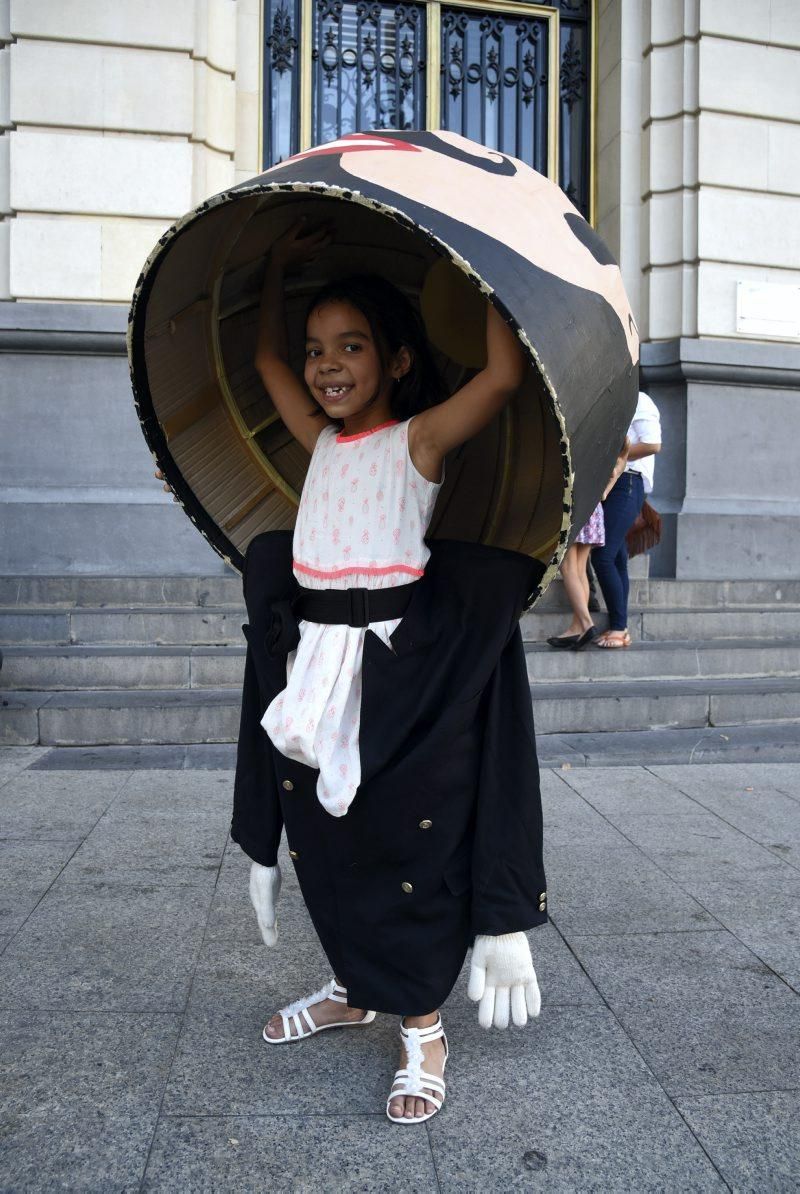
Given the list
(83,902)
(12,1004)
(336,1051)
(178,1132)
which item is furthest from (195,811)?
(178,1132)

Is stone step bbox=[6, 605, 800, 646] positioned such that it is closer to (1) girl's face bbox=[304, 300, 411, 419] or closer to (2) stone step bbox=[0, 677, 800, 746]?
Result: (2) stone step bbox=[0, 677, 800, 746]

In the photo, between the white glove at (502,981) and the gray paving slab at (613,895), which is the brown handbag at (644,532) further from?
the white glove at (502,981)

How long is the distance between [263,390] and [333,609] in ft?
2.43

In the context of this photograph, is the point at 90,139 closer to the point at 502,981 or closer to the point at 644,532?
Result: the point at 644,532

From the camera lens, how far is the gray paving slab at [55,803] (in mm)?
4031

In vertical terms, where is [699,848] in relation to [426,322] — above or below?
below

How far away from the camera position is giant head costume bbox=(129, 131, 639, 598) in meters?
1.70

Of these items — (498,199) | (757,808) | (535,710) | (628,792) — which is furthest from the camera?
(535,710)

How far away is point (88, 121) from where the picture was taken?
289 inches

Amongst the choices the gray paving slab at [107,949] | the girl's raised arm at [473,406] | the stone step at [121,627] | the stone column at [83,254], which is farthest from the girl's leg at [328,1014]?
the stone column at [83,254]

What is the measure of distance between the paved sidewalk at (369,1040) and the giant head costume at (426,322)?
3.87 ft

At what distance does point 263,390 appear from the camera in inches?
104

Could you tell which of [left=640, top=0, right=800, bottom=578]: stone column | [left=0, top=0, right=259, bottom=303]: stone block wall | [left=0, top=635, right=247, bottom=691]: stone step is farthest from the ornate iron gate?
[left=0, top=635, right=247, bottom=691]: stone step

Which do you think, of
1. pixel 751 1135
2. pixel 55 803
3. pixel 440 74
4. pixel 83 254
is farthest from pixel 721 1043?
pixel 440 74
